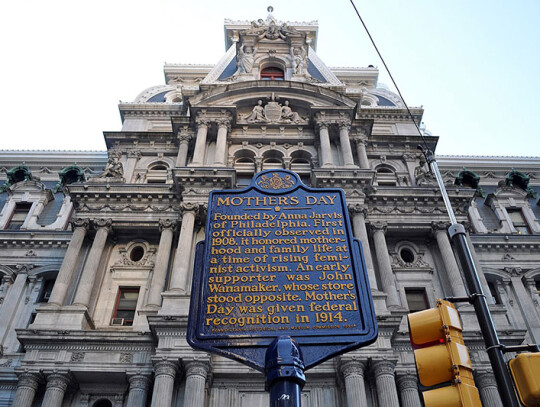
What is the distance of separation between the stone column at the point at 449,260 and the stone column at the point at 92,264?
1560cm

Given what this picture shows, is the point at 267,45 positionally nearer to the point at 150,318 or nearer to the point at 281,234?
the point at 150,318

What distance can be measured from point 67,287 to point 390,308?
45.3 feet

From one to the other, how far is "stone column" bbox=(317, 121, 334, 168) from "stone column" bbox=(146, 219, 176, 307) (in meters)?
8.26

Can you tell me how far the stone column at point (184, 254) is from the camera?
823 inches

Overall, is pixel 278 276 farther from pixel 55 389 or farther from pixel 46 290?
pixel 46 290

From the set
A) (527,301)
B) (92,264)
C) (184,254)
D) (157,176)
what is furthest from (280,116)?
(527,301)

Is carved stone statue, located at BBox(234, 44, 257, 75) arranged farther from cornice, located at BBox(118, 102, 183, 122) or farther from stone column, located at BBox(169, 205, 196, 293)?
stone column, located at BBox(169, 205, 196, 293)

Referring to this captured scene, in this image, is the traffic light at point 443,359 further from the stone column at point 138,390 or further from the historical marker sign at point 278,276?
the stone column at point 138,390

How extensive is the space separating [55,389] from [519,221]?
26769 millimetres

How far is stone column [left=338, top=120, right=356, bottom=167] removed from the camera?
26319 mm

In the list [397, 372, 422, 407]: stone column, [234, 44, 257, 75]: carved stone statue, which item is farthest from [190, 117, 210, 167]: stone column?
[397, 372, 422, 407]: stone column

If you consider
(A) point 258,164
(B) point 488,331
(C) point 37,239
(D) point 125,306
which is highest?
(A) point 258,164

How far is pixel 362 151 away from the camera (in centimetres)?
2850

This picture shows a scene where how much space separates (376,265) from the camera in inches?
914
